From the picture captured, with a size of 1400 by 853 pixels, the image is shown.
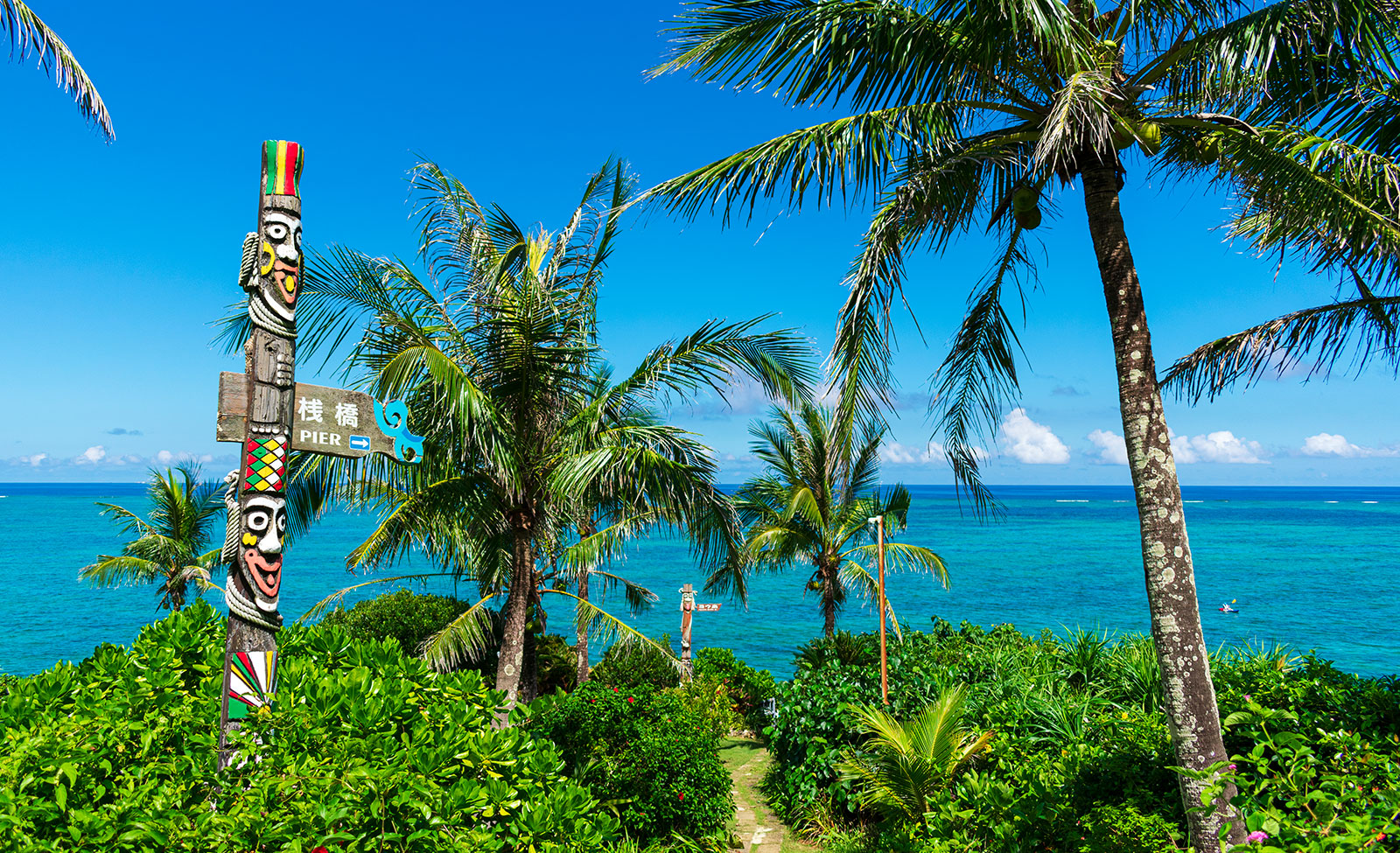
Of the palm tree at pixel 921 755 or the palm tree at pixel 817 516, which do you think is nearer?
the palm tree at pixel 921 755

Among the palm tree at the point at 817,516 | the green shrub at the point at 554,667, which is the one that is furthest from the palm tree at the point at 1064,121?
the green shrub at the point at 554,667

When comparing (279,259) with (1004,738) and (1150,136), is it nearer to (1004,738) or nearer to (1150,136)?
(1150,136)

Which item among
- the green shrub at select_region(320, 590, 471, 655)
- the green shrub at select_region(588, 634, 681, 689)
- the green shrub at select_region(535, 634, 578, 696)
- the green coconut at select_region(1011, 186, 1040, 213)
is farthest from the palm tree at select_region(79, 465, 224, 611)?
the green coconut at select_region(1011, 186, 1040, 213)

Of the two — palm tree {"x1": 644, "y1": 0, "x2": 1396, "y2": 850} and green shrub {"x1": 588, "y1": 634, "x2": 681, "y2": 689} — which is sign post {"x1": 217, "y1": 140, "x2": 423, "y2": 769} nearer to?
palm tree {"x1": 644, "y1": 0, "x2": 1396, "y2": 850}

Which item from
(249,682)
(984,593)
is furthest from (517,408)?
(984,593)

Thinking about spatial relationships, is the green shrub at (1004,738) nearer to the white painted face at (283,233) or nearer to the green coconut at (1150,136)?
the green coconut at (1150,136)

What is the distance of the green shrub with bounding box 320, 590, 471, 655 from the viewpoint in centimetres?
1422

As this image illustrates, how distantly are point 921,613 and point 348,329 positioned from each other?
4490 centimetres

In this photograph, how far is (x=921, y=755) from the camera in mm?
6758

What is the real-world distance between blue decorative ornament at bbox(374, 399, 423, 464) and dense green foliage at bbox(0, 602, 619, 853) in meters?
1.10

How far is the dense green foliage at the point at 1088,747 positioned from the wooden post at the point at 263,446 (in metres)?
3.95

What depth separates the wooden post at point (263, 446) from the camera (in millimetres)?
3398

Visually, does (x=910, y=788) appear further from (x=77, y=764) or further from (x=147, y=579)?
(x=147, y=579)

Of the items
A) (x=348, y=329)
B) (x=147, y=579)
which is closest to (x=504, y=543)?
(x=348, y=329)
